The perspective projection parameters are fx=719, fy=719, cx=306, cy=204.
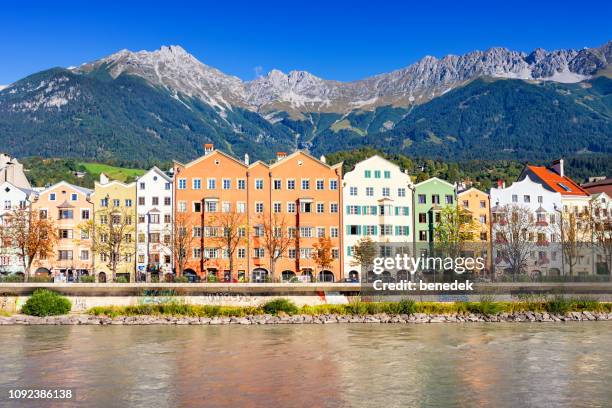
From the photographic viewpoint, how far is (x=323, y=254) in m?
81.7

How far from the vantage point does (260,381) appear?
3575cm

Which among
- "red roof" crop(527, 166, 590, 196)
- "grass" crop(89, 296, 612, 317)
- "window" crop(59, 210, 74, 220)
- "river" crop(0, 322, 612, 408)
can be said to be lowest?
"river" crop(0, 322, 612, 408)

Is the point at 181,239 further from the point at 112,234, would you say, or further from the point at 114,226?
the point at 114,226

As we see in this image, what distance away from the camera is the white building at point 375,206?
283ft

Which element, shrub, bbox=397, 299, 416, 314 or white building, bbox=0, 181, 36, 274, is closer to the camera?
shrub, bbox=397, 299, 416, 314

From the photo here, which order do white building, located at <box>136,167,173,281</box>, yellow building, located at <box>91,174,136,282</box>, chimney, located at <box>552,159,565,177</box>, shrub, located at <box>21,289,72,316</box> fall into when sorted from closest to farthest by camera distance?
shrub, located at <box>21,289,72,316</box> → yellow building, located at <box>91,174,136,282</box> → white building, located at <box>136,167,173,281</box> → chimney, located at <box>552,159,565,177</box>

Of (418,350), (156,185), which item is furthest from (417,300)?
(156,185)

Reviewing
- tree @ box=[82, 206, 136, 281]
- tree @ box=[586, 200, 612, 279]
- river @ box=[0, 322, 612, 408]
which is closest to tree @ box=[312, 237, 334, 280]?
tree @ box=[82, 206, 136, 281]

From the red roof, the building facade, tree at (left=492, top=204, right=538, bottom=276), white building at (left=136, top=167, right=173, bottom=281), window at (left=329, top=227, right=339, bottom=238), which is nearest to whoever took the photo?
white building at (left=136, top=167, right=173, bottom=281)

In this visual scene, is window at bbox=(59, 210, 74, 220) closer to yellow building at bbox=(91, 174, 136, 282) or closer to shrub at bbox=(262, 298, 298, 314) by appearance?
yellow building at bbox=(91, 174, 136, 282)

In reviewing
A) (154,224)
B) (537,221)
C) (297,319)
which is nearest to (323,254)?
(154,224)

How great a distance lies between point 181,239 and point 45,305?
21.2 metres

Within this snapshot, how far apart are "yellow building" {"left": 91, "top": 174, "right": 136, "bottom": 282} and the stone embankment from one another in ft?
71.1

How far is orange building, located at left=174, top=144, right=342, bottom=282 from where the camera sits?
83688 millimetres
